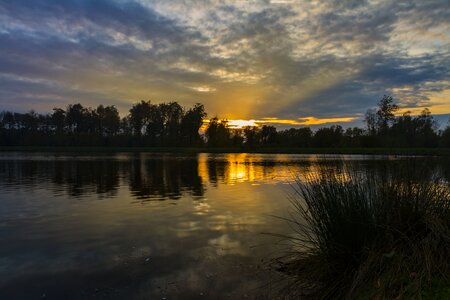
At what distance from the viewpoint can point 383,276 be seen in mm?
5297

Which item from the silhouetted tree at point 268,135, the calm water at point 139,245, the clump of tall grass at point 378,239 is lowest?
the calm water at point 139,245

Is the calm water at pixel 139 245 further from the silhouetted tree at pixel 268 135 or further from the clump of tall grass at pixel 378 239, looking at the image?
the silhouetted tree at pixel 268 135

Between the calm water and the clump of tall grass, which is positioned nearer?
the clump of tall grass

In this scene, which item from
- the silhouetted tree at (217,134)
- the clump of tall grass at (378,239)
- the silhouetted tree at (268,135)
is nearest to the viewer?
the clump of tall grass at (378,239)

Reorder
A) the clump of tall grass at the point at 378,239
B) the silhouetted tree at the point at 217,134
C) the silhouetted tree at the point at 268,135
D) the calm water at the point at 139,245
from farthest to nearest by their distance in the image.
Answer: the silhouetted tree at the point at 268,135 < the silhouetted tree at the point at 217,134 < the calm water at the point at 139,245 < the clump of tall grass at the point at 378,239

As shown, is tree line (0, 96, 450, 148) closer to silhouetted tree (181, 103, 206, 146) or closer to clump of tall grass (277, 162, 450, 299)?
silhouetted tree (181, 103, 206, 146)

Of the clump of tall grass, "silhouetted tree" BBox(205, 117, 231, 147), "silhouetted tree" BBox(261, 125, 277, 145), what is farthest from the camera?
"silhouetted tree" BBox(261, 125, 277, 145)

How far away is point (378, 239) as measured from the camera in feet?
19.8

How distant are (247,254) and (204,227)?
2.91 m

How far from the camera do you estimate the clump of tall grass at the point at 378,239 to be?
17.2 ft

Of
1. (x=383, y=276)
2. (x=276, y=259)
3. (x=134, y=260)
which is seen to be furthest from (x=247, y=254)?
(x=383, y=276)

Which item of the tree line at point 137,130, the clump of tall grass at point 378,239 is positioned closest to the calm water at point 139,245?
the clump of tall grass at point 378,239

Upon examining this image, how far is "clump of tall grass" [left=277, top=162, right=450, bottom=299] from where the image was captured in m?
5.23

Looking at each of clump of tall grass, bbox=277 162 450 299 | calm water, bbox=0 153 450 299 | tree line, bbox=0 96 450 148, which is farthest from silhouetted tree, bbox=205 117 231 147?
clump of tall grass, bbox=277 162 450 299
